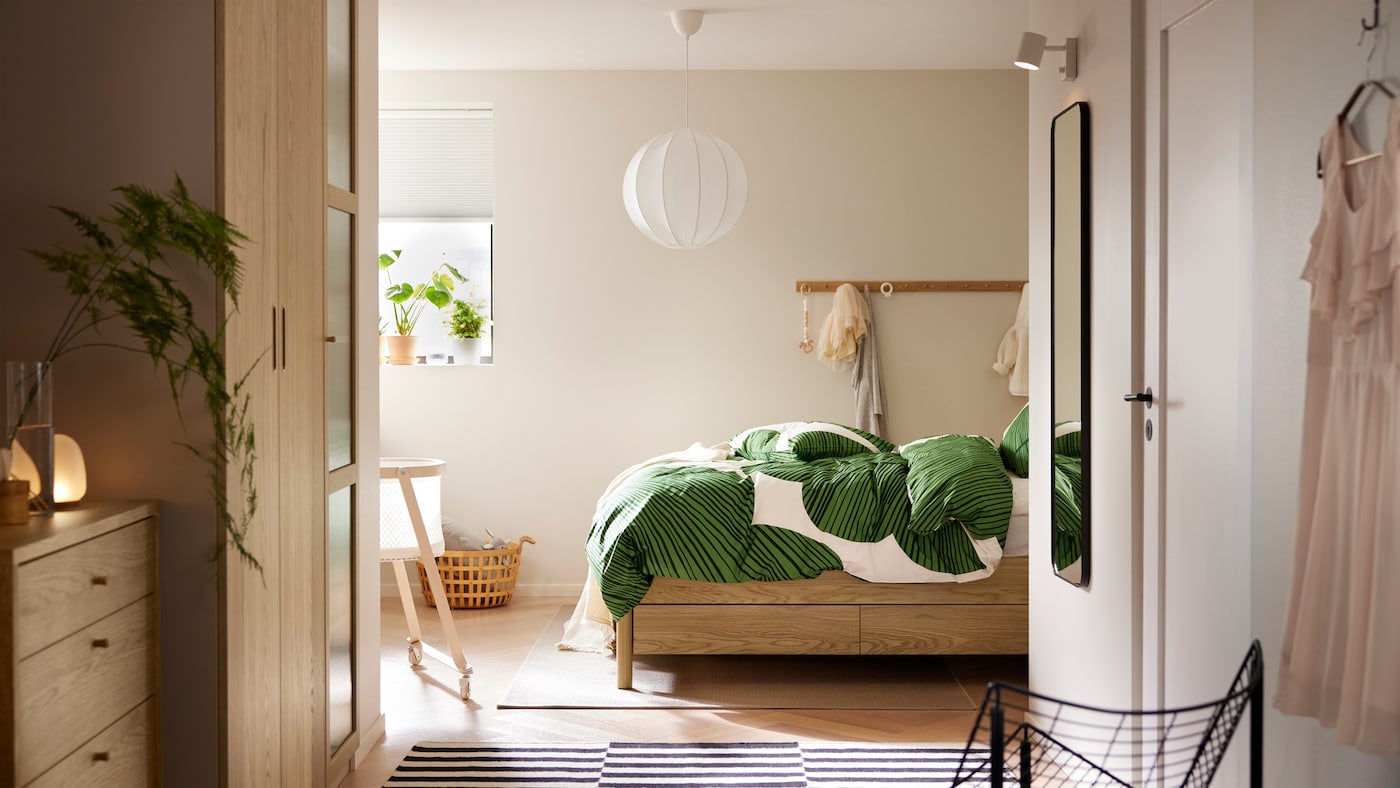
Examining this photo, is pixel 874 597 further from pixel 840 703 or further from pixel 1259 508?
pixel 1259 508

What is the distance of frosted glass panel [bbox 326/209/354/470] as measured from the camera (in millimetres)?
2818

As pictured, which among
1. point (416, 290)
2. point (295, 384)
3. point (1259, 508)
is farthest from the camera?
point (416, 290)

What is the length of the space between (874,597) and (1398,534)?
2.18 meters

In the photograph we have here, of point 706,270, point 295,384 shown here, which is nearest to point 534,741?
point 295,384

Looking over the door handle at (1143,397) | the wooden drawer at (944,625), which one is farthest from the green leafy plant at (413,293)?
the door handle at (1143,397)

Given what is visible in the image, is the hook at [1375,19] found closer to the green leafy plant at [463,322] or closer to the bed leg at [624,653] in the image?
the bed leg at [624,653]

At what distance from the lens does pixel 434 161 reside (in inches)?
215

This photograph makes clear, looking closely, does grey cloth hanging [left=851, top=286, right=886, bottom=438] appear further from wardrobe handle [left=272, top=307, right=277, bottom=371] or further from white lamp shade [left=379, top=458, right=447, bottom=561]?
wardrobe handle [left=272, top=307, right=277, bottom=371]

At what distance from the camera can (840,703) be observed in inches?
141

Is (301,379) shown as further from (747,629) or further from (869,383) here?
(869,383)

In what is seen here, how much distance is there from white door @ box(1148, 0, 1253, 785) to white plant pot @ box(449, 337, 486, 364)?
11.9ft

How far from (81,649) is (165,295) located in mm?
625

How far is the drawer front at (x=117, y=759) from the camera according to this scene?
176 cm

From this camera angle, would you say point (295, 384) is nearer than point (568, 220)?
Yes
